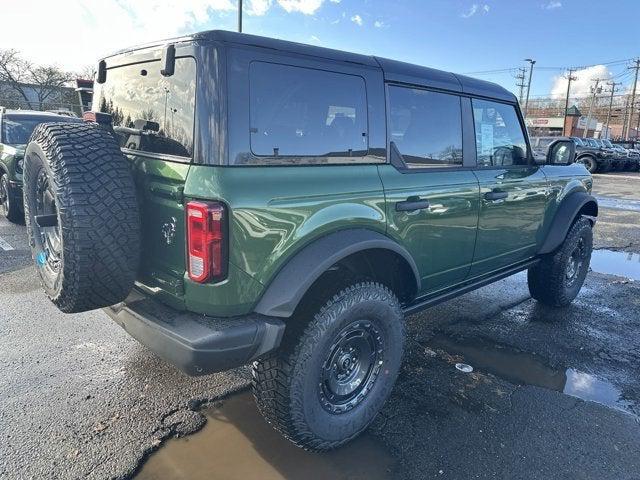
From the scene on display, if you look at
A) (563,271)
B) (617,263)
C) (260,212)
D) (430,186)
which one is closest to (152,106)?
(260,212)

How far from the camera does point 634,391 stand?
10.7 feet

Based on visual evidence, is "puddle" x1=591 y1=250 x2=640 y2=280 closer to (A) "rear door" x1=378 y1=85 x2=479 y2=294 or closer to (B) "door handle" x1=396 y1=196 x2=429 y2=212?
(A) "rear door" x1=378 y1=85 x2=479 y2=294

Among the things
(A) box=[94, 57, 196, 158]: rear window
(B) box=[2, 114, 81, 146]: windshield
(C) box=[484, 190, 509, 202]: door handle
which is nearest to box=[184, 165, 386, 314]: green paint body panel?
(A) box=[94, 57, 196, 158]: rear window

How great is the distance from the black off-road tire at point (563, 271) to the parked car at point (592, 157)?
21.4 metres

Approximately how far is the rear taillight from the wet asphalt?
1.09 metres

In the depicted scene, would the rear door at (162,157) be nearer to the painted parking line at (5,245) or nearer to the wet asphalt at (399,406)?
the wet asphalt at (399,406)

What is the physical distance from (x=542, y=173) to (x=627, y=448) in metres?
2.30

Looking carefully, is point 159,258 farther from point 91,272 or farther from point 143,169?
point 143,169

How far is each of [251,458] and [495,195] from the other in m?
2.47

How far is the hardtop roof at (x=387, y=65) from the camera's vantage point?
203 cm

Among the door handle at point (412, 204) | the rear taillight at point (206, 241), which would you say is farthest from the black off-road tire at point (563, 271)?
the rear taillight at point (206, 241)

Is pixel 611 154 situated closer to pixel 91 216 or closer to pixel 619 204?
pixel 619 204

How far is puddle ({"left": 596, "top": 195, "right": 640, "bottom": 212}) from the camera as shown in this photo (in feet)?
38.8

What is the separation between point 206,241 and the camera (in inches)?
76.3
